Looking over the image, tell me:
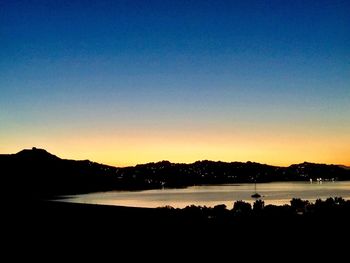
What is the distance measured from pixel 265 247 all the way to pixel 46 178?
191m

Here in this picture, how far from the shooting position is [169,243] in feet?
33.7

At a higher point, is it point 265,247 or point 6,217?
point 6,217

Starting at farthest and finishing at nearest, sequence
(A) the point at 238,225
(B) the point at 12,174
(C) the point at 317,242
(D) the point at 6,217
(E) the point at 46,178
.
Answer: (E) the point at 46,178
(B) the point at 12,174
(A) the point at 238,225
(D) the point at 6,217
(C) the point at 317,242

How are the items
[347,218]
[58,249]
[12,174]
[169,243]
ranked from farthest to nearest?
[12,174] → [347,218] → [169,243] → [58,249]

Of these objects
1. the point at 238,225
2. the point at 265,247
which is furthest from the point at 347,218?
the point at 265,247

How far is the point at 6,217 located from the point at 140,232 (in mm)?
3923

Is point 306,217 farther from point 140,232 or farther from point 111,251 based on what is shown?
point 111,251

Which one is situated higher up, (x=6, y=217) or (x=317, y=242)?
(x=6, y=217)

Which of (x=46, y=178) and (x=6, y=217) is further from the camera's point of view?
(x=46, y=178)

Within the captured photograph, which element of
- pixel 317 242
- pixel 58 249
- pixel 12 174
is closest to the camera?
pixel 58 249

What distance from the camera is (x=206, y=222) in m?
14.4

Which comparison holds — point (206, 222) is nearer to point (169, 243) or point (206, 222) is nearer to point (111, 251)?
point (169, 243)

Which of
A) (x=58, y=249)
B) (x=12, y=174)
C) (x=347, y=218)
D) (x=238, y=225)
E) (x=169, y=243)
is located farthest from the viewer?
(x=12, y=174)

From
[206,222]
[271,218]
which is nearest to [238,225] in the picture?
[206,222]
